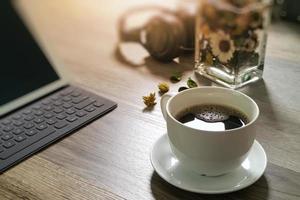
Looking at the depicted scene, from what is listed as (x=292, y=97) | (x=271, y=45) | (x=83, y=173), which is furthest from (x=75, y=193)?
(x=271, y=45)

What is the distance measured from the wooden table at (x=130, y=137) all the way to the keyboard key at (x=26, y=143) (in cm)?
2

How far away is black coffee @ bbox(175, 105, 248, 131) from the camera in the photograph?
1.51ft

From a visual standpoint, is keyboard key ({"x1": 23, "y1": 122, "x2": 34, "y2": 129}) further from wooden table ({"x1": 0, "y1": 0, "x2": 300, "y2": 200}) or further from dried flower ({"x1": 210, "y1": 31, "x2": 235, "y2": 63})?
dried flower ({"x1": 210, "y1": 31, "x2": 235, "y2": 63})

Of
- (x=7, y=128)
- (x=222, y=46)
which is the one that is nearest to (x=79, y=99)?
(x=7, y=128)

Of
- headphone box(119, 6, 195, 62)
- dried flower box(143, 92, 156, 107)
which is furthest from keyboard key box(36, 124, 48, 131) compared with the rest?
headphone box(119, 6, 195, 62)

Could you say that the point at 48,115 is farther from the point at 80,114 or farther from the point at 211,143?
the point at 211,143

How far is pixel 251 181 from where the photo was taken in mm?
441

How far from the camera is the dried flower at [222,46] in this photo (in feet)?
1.94

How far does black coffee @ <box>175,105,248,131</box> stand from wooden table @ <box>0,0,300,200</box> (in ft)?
0.23

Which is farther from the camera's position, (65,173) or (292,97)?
(292,97)

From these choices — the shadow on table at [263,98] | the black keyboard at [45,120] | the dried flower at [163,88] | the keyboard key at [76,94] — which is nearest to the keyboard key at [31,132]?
the black keyboard at [45,120]

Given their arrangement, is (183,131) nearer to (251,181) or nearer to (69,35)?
(251,181)

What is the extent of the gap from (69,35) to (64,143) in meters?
0.45

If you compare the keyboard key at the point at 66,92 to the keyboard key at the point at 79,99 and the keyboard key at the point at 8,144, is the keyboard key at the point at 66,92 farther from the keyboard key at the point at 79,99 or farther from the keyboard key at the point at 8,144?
the keyboard key at the point at 8,144
